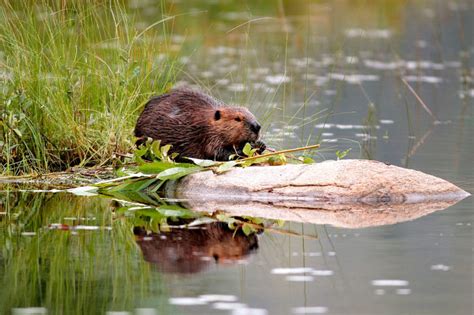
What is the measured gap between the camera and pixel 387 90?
14.6 meters

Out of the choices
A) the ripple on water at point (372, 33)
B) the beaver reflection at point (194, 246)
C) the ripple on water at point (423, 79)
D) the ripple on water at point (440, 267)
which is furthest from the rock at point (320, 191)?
the ripple on water at point (372, 33)

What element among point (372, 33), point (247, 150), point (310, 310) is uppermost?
point (372, 33)

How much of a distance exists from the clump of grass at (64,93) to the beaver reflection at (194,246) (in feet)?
7.38

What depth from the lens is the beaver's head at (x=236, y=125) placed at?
25.6ft

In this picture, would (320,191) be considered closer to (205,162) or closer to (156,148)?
(205,162)

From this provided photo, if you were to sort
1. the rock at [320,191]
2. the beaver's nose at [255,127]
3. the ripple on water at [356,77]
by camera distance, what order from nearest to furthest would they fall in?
the rock at [320,191], the beaver's nose at [255,127], the ripple on water at [356,77]

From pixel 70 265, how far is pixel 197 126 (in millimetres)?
2869

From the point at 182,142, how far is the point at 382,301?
12.0 feet

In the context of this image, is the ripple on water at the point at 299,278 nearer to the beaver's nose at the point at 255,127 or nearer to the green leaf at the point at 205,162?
the green leaf at the point at 205,162

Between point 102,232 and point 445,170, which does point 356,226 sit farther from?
point 445,170

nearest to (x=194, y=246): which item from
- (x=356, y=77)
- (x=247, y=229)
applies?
(x=247, y=229)

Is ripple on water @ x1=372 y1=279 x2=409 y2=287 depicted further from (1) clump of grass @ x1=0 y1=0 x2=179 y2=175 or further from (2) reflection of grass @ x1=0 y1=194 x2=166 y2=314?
(1) clump of grass @ x1=0 y1=0 x2=179 y2=175

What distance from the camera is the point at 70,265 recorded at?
527 centimetres

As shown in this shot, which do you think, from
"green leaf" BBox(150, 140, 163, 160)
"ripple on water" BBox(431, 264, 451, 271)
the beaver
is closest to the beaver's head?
the beaver
